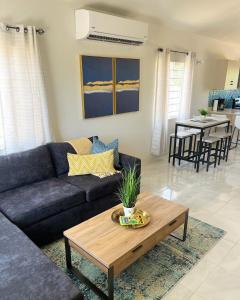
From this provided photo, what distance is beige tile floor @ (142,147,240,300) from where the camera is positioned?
1.88 metres

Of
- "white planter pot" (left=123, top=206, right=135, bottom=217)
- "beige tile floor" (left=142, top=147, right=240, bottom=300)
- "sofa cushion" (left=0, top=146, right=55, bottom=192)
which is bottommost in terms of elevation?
"beige tile floor" (left=142, top=147, right=240, bottom=300)

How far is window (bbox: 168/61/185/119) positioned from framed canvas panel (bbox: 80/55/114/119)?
1.57 metres

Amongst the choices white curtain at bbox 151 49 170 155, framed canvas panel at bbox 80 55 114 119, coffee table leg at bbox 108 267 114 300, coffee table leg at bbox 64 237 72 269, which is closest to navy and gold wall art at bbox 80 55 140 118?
framed canvas panel at bbox 80 55 114 119

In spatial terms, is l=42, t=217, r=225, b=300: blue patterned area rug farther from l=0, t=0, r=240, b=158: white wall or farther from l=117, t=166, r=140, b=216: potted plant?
l=0, t=0, r=240, b=158: white wall

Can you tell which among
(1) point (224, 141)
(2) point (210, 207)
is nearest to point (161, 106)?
(1) point (224, 141)

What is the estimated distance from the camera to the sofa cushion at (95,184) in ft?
8.55

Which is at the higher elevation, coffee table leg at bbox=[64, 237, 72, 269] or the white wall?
the white wall

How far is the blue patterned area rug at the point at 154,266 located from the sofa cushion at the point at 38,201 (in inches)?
14.6

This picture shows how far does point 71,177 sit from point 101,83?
1455mm

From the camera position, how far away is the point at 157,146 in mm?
4711

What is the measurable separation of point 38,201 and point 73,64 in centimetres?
184

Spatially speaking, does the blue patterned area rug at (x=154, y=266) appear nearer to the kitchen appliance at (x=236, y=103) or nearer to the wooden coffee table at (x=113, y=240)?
the wooden coffee table at (x=113, y=240)

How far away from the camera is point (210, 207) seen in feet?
10.1

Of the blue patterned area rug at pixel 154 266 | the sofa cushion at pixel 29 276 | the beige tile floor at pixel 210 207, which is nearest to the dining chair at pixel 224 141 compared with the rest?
the beige tile floor at pixel 210 207
